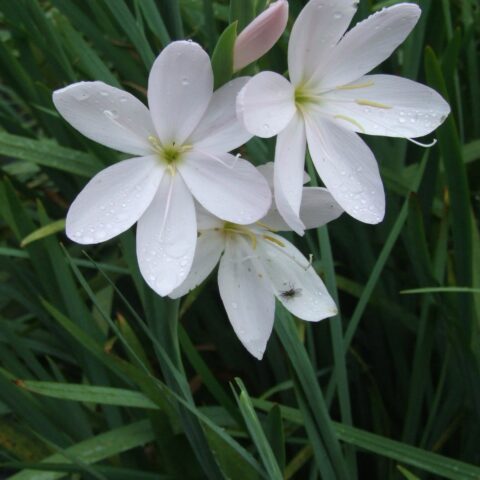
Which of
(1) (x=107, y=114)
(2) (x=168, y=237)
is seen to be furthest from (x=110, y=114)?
(2) (x=168, y=237)

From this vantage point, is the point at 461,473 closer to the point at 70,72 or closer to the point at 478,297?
the point at 478,297

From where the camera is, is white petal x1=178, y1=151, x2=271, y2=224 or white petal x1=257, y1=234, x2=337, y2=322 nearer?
white petal x1=178, y1=151, x2=271, y2=224

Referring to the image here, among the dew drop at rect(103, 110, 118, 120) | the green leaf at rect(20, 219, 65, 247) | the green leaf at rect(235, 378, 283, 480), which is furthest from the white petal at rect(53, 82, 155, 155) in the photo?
the green leaf at rect(20, 219, 65, 247)

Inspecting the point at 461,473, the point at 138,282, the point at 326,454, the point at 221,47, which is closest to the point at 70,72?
the point at 138,282

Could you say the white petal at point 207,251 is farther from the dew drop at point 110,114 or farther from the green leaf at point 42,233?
the green leaf at point 42,233

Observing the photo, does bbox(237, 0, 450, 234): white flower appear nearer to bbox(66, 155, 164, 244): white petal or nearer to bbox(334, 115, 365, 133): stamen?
bbox(334, 115, 365, 133): stamen

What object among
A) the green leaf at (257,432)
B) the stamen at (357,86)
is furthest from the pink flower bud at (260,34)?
the green leaf at (257,432)
